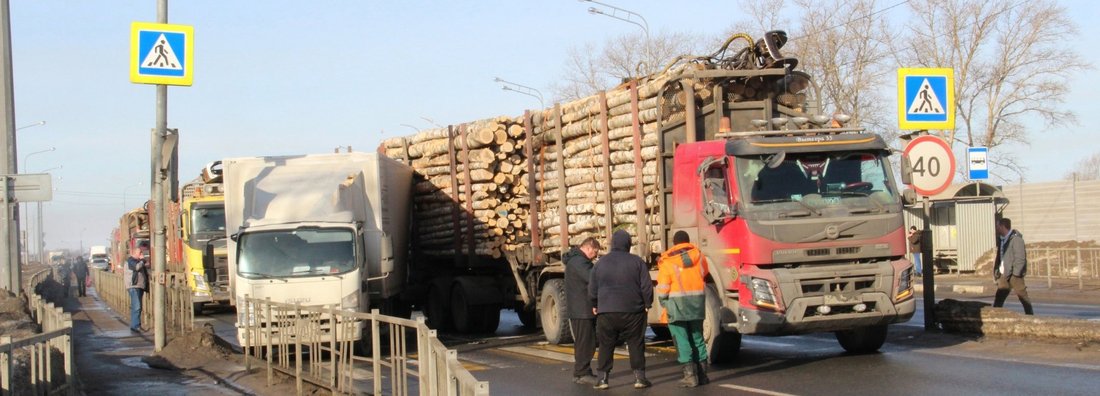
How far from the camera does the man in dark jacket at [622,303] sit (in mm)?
11102

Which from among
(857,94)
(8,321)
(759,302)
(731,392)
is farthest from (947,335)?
(857,94)

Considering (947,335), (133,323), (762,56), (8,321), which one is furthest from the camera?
(133,323)

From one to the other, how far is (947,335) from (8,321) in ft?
43.8

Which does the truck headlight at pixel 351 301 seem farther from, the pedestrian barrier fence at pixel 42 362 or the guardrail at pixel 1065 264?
the guardrail at pixel 1065 264

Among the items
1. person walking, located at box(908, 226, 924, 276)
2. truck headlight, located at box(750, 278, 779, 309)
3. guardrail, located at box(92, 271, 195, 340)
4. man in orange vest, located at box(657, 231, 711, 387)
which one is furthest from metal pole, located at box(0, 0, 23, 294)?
person walking, located at box(908, 226, 924, 276)

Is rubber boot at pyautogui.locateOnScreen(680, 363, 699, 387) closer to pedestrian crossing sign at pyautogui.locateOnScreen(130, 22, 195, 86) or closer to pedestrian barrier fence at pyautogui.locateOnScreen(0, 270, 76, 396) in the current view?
pedestrian barrier fence at pyautogui.locateOnScreen(0, 270, 76, 396)

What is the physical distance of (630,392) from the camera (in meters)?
11.0

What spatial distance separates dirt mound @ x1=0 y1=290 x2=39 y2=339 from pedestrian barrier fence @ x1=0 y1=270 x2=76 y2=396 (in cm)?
307

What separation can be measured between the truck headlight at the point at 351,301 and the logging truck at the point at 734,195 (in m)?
2.72

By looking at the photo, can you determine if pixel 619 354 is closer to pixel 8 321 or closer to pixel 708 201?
pixel 708 201

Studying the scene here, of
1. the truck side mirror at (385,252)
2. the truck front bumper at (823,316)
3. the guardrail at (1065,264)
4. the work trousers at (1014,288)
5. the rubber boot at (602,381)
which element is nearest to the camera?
the rubber boot at (602,381)

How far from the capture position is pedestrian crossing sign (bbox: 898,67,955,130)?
15.0 m

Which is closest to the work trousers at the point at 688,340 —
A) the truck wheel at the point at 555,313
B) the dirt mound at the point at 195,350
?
the truck wheel at the point at 555,313

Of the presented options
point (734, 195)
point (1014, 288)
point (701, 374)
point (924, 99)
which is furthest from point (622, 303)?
point (1014, 288)
